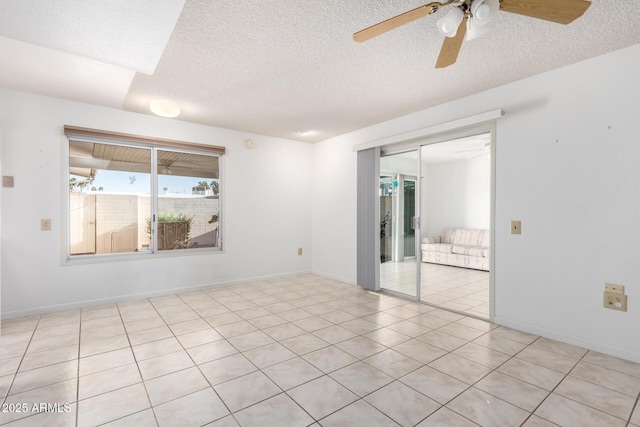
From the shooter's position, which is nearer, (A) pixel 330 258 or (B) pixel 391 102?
(B) pixel 391 102

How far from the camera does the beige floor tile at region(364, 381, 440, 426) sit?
5.59 feet

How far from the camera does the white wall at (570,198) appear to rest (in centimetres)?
238

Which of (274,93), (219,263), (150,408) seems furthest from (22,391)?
(274,93)

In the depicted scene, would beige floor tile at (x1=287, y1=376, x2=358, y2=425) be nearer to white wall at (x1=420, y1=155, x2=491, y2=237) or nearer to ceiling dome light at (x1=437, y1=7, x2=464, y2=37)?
ceiling dome light at (x1=437, y1=7, x2=464, y2=37)

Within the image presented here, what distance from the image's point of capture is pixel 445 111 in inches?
140

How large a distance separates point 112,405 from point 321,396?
50.2 inches

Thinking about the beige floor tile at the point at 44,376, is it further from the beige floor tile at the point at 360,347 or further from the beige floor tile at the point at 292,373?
the beige floor tile at the point at 360,347

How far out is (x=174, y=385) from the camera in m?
2.01

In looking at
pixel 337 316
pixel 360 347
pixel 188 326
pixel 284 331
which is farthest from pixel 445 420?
pixel 188 326

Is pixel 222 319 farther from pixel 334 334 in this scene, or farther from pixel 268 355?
pixel 334 334

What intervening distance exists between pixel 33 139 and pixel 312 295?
3.80 m

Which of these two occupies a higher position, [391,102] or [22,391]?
[391,102]

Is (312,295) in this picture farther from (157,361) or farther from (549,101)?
(549,101)

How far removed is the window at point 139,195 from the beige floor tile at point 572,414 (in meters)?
4.19
